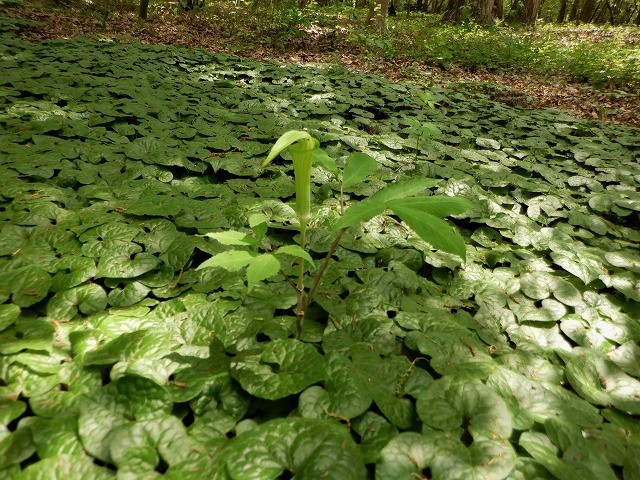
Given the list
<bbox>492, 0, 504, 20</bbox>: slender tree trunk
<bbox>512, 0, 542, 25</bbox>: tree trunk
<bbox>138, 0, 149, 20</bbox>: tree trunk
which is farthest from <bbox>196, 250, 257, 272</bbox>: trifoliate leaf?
<bbox>512, 0, 542, 25</bbox>: tree trunk

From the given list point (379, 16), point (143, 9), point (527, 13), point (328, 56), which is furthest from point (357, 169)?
point (527, 13)

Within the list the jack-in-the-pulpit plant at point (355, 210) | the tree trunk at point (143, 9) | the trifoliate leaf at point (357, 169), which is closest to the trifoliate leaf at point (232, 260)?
the jack-in-the-pulpit plant at point (355, 210)

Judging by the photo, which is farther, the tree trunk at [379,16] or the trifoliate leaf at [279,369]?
the tree trunk at [379,16]

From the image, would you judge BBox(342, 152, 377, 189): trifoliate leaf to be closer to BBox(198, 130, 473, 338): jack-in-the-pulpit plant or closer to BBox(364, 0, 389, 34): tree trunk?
BBox(198, 130, 473, 338): jack-in-the-pulpit plant

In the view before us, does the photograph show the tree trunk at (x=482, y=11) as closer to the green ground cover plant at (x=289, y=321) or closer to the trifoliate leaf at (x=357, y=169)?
the green ground cover plant at (x=289, y=321)

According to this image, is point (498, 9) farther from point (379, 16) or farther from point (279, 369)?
point (279, 369)

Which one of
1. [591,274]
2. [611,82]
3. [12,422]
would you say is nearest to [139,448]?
[12,422]

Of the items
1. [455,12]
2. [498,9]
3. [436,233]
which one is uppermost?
[498,9]

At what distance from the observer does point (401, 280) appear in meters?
1.93

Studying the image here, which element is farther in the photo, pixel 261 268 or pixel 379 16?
pixel 379 16

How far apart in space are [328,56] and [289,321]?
29.0 ft

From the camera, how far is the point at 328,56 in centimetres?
897

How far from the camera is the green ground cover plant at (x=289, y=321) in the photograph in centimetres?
109

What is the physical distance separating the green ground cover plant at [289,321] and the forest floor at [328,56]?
4351mm
